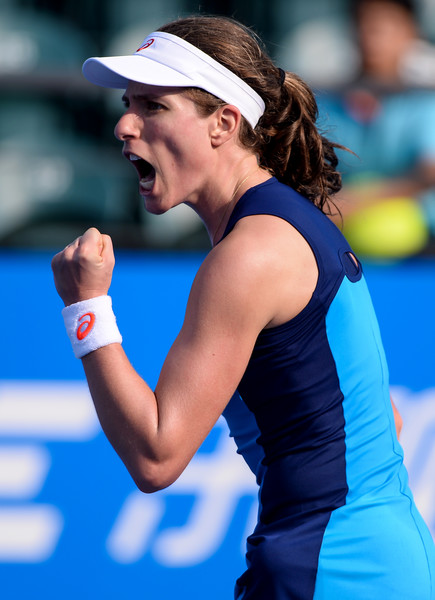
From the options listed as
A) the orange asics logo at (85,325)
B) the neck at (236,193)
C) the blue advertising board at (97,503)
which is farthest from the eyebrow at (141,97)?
the blue advertising board at (97,503)

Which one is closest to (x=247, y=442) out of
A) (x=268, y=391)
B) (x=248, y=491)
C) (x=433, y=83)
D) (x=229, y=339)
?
(x=268, y=391)

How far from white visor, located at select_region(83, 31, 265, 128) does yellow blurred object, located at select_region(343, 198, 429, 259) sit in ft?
5.93

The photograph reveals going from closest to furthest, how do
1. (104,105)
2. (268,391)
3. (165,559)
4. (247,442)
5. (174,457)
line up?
(174,457)
(268,391)
(247,442)
(165,559)
(104,105)

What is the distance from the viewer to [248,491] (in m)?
3.43

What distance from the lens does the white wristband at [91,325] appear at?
162cm

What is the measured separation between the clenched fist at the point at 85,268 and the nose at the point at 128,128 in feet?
0.72

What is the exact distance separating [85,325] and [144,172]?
0.45m

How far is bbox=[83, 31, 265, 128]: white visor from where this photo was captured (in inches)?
69.2

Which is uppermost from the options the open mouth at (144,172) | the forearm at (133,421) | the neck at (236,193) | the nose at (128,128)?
the nose at (128,128)

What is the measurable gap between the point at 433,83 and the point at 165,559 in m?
2.12

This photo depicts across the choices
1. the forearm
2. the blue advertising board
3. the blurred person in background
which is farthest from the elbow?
the blurred person in background

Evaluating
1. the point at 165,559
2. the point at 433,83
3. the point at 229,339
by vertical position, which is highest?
the point at 433,83

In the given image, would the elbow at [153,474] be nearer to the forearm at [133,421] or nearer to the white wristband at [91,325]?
the forearm at [133,421]

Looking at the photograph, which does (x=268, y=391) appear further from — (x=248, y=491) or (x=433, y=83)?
(x=433, y=83)
